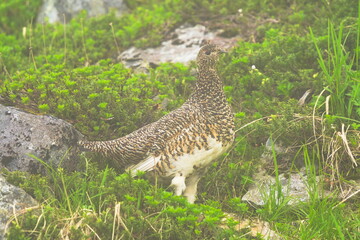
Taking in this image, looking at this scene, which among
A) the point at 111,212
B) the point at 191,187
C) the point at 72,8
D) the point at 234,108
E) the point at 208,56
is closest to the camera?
the point at 111,212

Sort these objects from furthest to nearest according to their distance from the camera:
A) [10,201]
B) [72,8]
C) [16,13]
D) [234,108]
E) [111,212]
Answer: [72,8] < [16,13] < [234,108] < [111,212] < [10,201]

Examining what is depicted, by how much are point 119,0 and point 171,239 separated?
7263 mm

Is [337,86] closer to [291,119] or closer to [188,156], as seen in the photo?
[291,119]

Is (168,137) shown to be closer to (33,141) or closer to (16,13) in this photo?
(33,141)

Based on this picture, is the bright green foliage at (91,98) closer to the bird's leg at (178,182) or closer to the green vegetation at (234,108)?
the green vegetation at (234,108)

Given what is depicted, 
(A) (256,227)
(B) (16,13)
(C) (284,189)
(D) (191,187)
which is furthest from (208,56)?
(B) (16,13)

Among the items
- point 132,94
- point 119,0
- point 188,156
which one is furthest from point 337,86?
point 119,0

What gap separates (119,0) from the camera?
11.0 m

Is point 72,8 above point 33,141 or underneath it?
underneath

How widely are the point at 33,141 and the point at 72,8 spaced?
593cm

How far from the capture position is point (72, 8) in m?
10.7

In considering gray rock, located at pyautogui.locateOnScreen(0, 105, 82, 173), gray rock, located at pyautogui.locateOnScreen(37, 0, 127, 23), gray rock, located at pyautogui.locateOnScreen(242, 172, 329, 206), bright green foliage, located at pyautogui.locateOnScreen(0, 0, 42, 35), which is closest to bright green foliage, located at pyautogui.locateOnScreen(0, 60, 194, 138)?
gray rock, located at pyautogui.locateOnScreen(0, 105, 82, 173)

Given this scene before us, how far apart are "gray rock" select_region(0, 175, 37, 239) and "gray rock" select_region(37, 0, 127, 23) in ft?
21.2

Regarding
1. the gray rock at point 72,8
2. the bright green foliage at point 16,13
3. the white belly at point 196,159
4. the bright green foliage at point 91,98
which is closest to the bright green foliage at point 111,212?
the white belly at point 196,159
